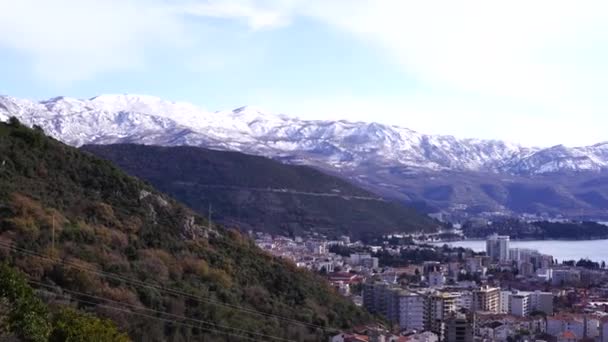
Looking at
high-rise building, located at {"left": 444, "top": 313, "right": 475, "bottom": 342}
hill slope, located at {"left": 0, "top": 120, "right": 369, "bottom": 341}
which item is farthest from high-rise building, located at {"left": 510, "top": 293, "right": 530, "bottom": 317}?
hill slope, located at {"left": 0, "top": 120, "right": 369, "bottom": 341}

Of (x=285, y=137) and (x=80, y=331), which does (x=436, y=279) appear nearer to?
(x=80, y=331)

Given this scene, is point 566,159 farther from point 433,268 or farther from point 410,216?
point 433,268

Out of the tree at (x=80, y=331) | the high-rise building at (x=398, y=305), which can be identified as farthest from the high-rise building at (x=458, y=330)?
the tree at (x=80, y=331)

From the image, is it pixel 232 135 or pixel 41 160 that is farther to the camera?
pixel 232 135

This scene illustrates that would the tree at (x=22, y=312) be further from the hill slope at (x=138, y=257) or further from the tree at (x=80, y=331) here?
the hill slope at (x=138, y=257)

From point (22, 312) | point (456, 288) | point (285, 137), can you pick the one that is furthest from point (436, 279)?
point (285, 137)

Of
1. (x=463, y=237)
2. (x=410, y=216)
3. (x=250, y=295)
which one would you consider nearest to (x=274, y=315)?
(x=250, y=295)

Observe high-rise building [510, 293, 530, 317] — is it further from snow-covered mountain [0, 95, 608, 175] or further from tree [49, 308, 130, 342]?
snow-covered mountain [0, 95, 608, 175]
